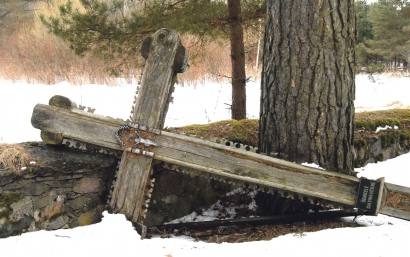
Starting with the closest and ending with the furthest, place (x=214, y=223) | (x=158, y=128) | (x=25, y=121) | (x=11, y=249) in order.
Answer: (x=11, y=249), (x=158, y=128), (x=214, y=223), (x=25, y=121)

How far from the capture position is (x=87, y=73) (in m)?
9.77

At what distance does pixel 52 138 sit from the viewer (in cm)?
379

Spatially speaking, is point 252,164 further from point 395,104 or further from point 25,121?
point 395,104

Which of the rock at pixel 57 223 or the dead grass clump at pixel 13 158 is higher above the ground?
the dead grass clump at pixel 13 158

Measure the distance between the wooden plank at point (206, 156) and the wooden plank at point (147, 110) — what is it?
0.44 feet

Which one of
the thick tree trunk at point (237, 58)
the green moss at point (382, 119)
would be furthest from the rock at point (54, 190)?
the green moss at point (382, 119)

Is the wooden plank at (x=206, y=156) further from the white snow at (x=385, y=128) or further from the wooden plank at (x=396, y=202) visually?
the white snow at (x=385, y=128)

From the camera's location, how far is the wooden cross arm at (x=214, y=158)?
12.3 feet

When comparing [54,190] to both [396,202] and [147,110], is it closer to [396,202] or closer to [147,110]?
[147,110]

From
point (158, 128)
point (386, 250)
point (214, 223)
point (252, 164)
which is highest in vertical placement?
point (158, 128)

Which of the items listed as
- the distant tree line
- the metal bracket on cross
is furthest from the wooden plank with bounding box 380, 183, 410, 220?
the distant tree line

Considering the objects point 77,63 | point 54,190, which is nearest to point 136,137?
point 54,190

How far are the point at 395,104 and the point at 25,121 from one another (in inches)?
276

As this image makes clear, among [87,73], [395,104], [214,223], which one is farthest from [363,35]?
[214,223]
